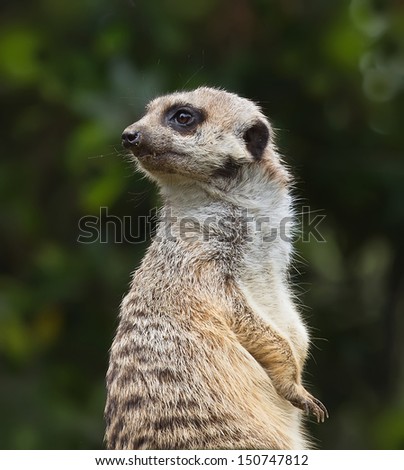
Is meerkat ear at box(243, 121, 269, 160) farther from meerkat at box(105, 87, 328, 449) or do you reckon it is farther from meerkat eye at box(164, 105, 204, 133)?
meerkat eye at box(164, 105, 204, 133)

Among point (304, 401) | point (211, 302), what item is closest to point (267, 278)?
point (211, 302)

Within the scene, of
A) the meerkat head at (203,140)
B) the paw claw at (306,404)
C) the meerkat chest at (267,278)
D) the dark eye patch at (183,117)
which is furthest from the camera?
the dark eye patch at (183,117)

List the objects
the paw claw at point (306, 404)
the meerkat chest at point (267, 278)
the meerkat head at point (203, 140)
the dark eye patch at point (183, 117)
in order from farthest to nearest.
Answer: the dark eye patch at point (183, 117) → the meerkat head at point (203, 140) → the meerkat chest at point (267, 278) → the paw claw at point (306, 404)

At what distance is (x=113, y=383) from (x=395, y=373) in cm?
308

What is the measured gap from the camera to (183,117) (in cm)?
312

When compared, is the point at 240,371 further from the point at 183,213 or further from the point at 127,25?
the point at 127,25

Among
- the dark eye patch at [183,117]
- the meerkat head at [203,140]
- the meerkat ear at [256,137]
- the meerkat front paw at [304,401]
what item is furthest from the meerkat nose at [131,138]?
the meerkat front paw at [304,401]

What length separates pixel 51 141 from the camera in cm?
529

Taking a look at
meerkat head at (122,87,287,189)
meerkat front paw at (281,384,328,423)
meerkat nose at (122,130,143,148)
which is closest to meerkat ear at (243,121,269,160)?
meerkat head at (122,87,287,189)

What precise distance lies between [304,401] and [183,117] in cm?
107

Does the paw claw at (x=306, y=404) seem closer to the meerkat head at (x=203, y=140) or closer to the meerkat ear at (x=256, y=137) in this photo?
the meerkat head at (x=203, y=140)

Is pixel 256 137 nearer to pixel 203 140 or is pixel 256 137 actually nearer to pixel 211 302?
pixel 203 140

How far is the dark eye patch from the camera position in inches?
122

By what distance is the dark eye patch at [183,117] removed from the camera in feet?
10.1
